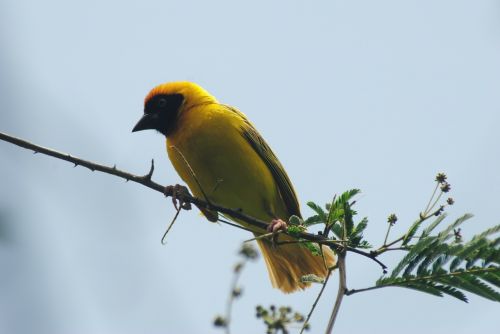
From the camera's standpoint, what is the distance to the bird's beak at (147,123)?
5.47m

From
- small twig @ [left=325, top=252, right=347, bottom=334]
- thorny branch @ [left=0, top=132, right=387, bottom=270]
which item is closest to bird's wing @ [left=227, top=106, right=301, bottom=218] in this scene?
thorny branch @ [left=0, top=132, right=387, bottom=270]

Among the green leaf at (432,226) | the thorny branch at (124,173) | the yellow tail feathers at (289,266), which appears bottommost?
the yellow tail feathers at (289,266)

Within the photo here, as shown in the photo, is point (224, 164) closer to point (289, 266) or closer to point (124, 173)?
point (289, 266)

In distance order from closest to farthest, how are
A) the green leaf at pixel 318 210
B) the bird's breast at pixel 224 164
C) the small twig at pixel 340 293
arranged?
the small twig at pixel 340 293
the green leaf at pixel 318 210
the bird's breast at pixel 224 164

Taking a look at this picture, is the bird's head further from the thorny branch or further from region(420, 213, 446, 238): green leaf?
region(420, 213, 446, 238): green leaf

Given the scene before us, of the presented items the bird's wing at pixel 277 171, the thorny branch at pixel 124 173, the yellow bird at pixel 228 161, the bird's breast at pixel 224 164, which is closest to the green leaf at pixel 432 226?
the thorny branch at pixel 124 173

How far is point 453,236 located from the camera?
2.35 metres

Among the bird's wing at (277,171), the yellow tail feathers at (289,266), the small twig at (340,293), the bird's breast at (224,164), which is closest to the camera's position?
the small twig at (340,293)

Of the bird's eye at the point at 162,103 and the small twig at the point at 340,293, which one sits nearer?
the small twig at the point at 340,293

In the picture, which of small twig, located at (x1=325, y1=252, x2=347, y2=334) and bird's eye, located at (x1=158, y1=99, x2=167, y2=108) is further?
bird's eye, located at (x1=158, y1=99, x2=167, y2=108)

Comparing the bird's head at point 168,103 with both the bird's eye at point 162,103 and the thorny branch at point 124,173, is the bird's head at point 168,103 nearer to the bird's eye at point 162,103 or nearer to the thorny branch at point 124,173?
the bird's eye at point 162,103

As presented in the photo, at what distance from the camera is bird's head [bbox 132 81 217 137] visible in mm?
5395

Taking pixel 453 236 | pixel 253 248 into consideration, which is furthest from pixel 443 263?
pixel 253 248

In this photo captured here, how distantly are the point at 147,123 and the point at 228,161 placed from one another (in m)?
1.07
